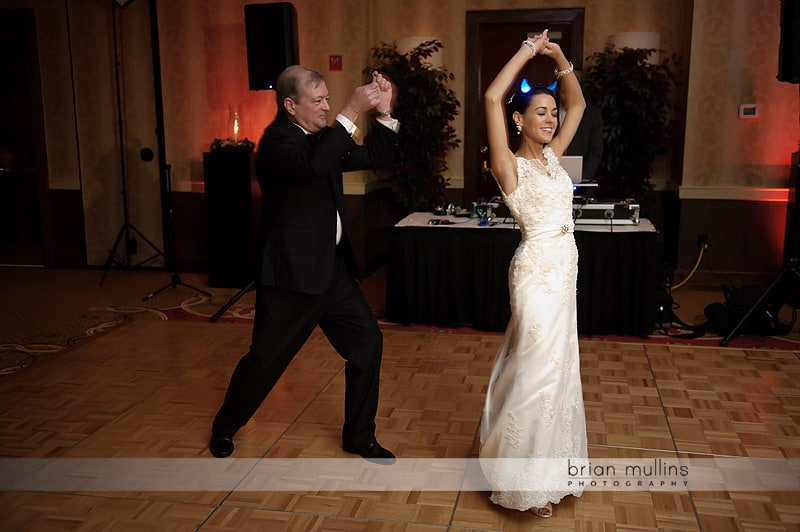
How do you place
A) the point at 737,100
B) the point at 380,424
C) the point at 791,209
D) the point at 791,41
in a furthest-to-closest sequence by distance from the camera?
the point at 737,100 → the point at 791,209 → the point at 791,41 → the point at 380,424

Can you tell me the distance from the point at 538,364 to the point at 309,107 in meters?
1.29

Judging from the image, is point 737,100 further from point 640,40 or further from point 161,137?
point 161,137

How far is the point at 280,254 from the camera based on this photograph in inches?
114

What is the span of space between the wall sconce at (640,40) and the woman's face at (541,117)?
459cm

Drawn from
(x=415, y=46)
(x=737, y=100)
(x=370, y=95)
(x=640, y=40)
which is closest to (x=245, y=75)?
(x=415, y=46)

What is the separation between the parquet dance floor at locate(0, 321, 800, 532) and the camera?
2715mm

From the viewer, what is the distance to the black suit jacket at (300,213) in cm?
285

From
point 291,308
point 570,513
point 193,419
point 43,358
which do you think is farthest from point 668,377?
point 43,358

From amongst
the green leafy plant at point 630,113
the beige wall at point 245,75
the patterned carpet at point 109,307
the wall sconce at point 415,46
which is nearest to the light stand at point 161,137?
the beige wall at point 245,75

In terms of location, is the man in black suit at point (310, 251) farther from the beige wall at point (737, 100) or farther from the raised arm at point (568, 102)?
the beige wall at point (737, 100)

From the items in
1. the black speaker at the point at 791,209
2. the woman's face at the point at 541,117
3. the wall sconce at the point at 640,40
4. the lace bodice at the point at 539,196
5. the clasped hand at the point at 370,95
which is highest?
the wall sconce at the point at 640,40

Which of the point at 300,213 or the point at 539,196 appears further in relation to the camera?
the point at 300,213

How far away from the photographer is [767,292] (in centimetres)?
477

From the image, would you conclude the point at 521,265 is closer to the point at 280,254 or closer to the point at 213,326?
the point at 280,254
